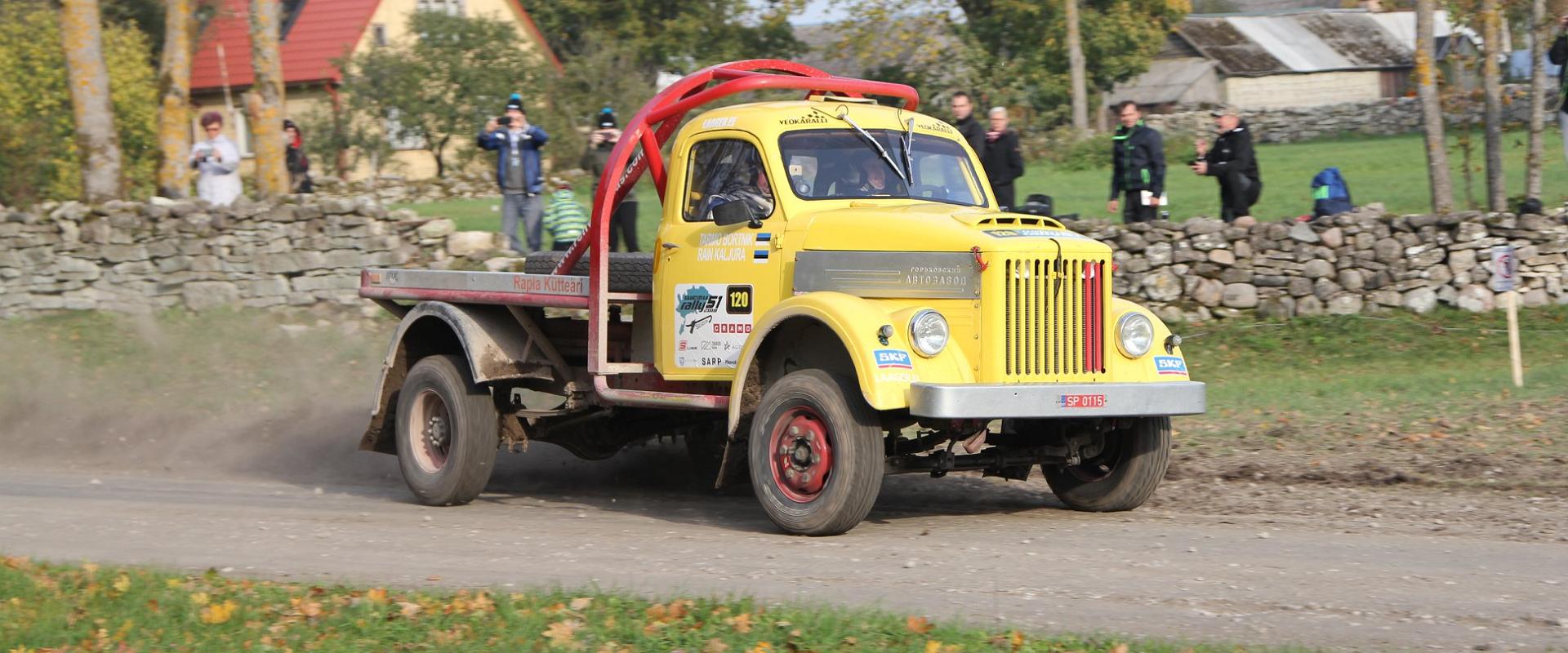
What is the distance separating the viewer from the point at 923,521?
30.6 ft

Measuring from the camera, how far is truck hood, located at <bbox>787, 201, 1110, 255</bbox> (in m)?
8.38

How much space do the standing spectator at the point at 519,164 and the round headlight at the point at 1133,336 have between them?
33.3ft

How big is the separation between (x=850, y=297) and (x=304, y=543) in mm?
3065

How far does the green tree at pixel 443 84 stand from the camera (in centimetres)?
3825

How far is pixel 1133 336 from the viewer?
8797 mm

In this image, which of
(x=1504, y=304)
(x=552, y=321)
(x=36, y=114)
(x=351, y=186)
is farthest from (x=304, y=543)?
(x=36, y=114)

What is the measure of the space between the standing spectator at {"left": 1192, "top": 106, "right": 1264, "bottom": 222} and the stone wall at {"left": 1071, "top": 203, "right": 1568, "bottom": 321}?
1.09ft

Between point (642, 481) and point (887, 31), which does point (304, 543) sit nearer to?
point (642, 481)

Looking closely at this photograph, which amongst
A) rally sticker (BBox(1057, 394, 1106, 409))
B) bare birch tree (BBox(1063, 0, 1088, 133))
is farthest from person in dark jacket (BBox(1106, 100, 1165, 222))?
bare birch tree (BBox(1063, 0, 1088, 133))

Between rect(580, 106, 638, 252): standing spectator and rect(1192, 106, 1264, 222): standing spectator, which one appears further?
rect(1192, 106, 1264, 222): standing spectator

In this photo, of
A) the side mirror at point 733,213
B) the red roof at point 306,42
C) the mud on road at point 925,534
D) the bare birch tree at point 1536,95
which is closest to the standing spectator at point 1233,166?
the bare birch tree at point 1536,95

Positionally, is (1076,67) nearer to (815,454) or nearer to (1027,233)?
(1027,233)

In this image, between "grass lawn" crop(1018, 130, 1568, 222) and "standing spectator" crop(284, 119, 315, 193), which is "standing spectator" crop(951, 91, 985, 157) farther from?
"standing spectator" crop(284, 119, 315, 193)

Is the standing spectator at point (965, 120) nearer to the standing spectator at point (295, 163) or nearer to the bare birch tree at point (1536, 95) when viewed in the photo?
the bare birch tree at point (1536, 95)
